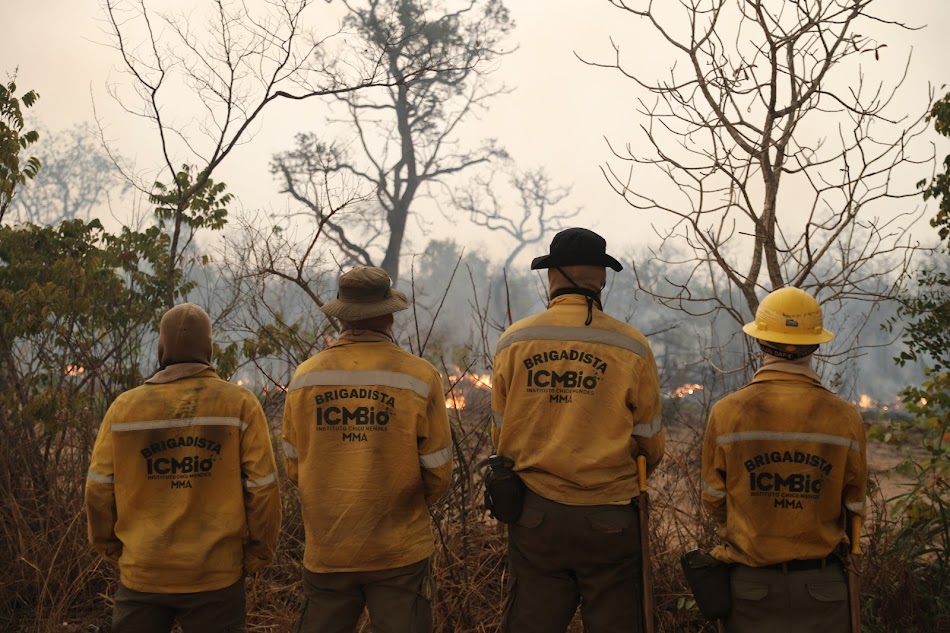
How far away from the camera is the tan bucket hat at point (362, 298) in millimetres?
3121

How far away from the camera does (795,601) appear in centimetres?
280

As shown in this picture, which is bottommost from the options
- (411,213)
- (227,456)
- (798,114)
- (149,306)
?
(227,456)

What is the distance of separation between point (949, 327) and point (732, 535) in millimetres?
3589

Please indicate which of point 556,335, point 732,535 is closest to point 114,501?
point 556,335

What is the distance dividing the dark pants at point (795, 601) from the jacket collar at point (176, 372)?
7.81 feet

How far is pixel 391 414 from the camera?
302cm

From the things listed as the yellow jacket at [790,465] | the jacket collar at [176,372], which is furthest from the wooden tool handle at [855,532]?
the jacket collar at [176,372]

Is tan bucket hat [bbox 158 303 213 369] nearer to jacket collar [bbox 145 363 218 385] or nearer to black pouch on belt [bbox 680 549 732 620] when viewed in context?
jacket collar [bbox 145 363 218 385]

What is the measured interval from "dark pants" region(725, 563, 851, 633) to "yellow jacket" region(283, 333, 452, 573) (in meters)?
1.30

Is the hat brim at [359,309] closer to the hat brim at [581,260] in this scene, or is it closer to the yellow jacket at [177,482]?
the yellow jacket at [177,482]

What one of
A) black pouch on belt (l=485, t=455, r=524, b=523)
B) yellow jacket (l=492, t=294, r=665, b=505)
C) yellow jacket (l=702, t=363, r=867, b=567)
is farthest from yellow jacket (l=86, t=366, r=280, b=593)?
yellow jacket (l=702, t=363, r=867, b=567)

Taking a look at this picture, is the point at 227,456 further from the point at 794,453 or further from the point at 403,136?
the point at 403,136

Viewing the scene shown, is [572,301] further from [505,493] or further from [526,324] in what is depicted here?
[505,493]

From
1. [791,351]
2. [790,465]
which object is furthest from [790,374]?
[790,465]
